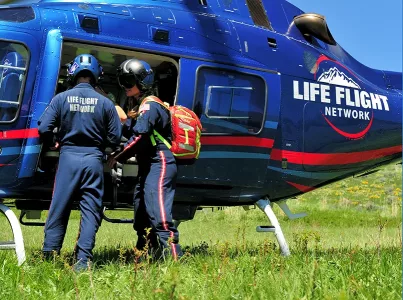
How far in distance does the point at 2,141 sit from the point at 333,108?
4.42 m

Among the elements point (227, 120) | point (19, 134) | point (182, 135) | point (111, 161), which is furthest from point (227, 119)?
point (19, 134)

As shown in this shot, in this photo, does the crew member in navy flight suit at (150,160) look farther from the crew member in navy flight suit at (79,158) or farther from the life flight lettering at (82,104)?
the life flight lettering at (82,104)

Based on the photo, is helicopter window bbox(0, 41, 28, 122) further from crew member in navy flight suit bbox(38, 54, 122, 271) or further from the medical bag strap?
the medical bag strap

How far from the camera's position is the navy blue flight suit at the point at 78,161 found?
5.77m

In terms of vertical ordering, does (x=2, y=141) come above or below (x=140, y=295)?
above

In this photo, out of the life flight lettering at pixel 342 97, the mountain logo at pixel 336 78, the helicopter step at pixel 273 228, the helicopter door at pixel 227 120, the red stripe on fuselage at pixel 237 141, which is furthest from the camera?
the mountain logo at pixel 336 78

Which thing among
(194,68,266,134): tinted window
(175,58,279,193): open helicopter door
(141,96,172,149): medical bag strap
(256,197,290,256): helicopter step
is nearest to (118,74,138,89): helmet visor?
(141,96,172,149): medical bag strap

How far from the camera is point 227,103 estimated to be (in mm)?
7270

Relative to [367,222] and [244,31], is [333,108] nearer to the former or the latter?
[244,31]

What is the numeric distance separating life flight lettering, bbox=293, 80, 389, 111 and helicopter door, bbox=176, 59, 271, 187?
31.5 inches

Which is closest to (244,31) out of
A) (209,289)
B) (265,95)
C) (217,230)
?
(265,95)

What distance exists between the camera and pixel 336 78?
28.1ft

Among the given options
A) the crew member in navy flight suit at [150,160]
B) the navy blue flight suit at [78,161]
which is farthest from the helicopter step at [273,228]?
the navy blue flight suit at [78,161]

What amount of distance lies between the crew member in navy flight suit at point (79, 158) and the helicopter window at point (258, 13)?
306cm
